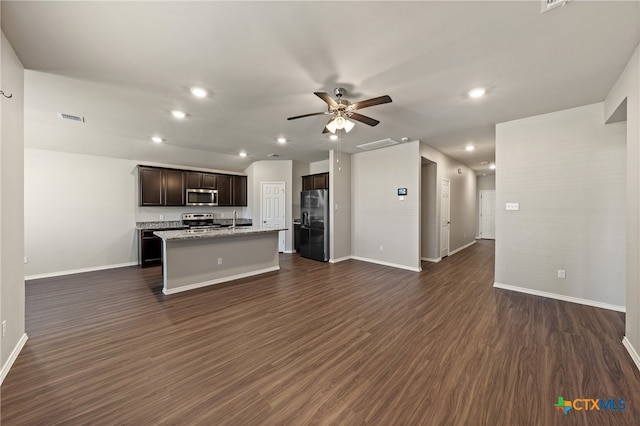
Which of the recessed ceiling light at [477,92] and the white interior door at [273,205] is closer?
the recessed ceiling light at [477,92]

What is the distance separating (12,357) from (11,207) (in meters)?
1.30

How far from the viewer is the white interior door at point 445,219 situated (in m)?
5.99

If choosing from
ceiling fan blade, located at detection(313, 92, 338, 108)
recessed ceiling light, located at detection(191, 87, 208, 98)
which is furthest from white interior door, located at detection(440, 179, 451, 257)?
recessed ceiling light, located at detection(191, 87, 208, 98)

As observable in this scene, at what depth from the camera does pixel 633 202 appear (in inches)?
83.9

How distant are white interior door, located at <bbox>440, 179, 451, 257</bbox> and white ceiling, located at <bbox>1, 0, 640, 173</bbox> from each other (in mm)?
2619

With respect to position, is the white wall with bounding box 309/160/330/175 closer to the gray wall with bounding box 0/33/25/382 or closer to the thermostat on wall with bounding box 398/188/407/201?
the thermostat on wall with bounding box 398/188/407/201

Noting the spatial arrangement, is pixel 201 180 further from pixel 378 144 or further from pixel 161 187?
pixel 378 144

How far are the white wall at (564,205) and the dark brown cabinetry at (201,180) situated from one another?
6.59m

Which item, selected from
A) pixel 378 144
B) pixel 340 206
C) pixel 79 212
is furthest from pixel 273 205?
pixel 79 212

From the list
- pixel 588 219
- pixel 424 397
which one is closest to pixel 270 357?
pixel 424 397

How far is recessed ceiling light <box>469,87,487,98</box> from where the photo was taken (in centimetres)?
270

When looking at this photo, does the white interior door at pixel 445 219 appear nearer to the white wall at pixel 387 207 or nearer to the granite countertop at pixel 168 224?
the white wall at pixel 387 207

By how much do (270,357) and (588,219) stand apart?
174 inches

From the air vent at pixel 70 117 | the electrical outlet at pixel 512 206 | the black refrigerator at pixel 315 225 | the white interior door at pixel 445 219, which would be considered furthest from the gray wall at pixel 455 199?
the air vent at pixel 70 117
